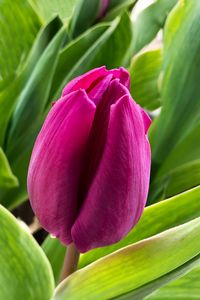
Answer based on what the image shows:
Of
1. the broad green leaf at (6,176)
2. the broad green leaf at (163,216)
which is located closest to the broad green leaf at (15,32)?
the broad green leaf at (6,176)

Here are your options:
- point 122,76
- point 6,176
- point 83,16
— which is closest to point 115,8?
point 83,16

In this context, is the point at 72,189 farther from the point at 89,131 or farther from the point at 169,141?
the point at 169,141

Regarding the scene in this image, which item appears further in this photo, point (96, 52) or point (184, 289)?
point (96, 52)

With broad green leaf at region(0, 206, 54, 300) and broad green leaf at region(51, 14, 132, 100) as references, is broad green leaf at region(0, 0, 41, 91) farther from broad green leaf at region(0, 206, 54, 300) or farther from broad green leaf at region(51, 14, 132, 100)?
broad green leaf at region(0, 206, 54, 300)

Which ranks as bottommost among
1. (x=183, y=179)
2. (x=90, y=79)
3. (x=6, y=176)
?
(x=183, y=179)

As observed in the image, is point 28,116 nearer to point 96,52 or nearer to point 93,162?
point 96,52

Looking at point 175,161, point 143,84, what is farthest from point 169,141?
point 143,84
